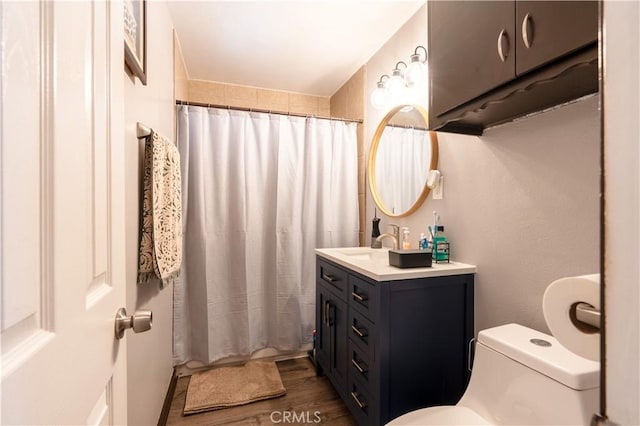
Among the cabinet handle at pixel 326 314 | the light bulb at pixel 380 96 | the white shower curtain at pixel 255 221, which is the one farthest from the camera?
the white shower curtain at pixel 255 221

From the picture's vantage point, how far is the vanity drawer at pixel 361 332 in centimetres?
126

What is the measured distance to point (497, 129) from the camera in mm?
1209

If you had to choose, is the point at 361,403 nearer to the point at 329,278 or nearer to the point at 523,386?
the point at 329,278

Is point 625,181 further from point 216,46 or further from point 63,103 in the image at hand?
point 216,46

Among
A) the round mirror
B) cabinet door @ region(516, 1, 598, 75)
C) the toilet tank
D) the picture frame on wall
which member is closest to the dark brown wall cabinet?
cabinet door @ region(516, 1, 598, 75)

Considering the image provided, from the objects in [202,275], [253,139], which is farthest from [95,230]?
[253,139]

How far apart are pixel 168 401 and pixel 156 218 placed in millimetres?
1240

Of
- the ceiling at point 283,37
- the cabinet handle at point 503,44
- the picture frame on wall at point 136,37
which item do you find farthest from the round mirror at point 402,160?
the picture frame on wall at point 136,37

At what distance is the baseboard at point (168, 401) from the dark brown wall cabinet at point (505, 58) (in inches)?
79.5

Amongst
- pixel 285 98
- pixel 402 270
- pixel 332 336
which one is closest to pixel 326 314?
pixel 332 336

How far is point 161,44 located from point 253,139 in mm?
798

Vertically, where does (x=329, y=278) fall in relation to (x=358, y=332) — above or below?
above

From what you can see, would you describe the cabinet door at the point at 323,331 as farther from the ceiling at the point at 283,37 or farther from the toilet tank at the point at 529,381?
the ceiling at the point at 283,37

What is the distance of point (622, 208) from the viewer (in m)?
0.22
